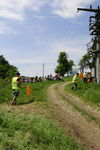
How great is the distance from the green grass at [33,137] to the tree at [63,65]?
71281 millimetres

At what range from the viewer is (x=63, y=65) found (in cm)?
8025

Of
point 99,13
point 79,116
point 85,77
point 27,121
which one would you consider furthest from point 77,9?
point 27,121

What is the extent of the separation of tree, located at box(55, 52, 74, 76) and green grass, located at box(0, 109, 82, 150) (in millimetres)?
71281

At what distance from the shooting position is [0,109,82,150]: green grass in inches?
255

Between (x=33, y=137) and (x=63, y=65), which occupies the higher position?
(x=63, y=65)

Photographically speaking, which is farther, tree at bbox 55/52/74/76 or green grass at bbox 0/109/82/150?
tree at bbox 55/52/74/76

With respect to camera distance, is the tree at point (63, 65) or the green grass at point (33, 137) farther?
the tree at point (63, 65)

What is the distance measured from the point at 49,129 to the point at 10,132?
1390mm

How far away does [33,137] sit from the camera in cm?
717

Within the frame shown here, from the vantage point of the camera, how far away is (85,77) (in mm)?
31859

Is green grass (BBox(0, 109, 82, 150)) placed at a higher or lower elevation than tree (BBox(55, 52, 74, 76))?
lower

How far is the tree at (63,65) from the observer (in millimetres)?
80000

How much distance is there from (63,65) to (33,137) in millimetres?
73491

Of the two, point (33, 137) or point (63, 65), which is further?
point (63, 65)
